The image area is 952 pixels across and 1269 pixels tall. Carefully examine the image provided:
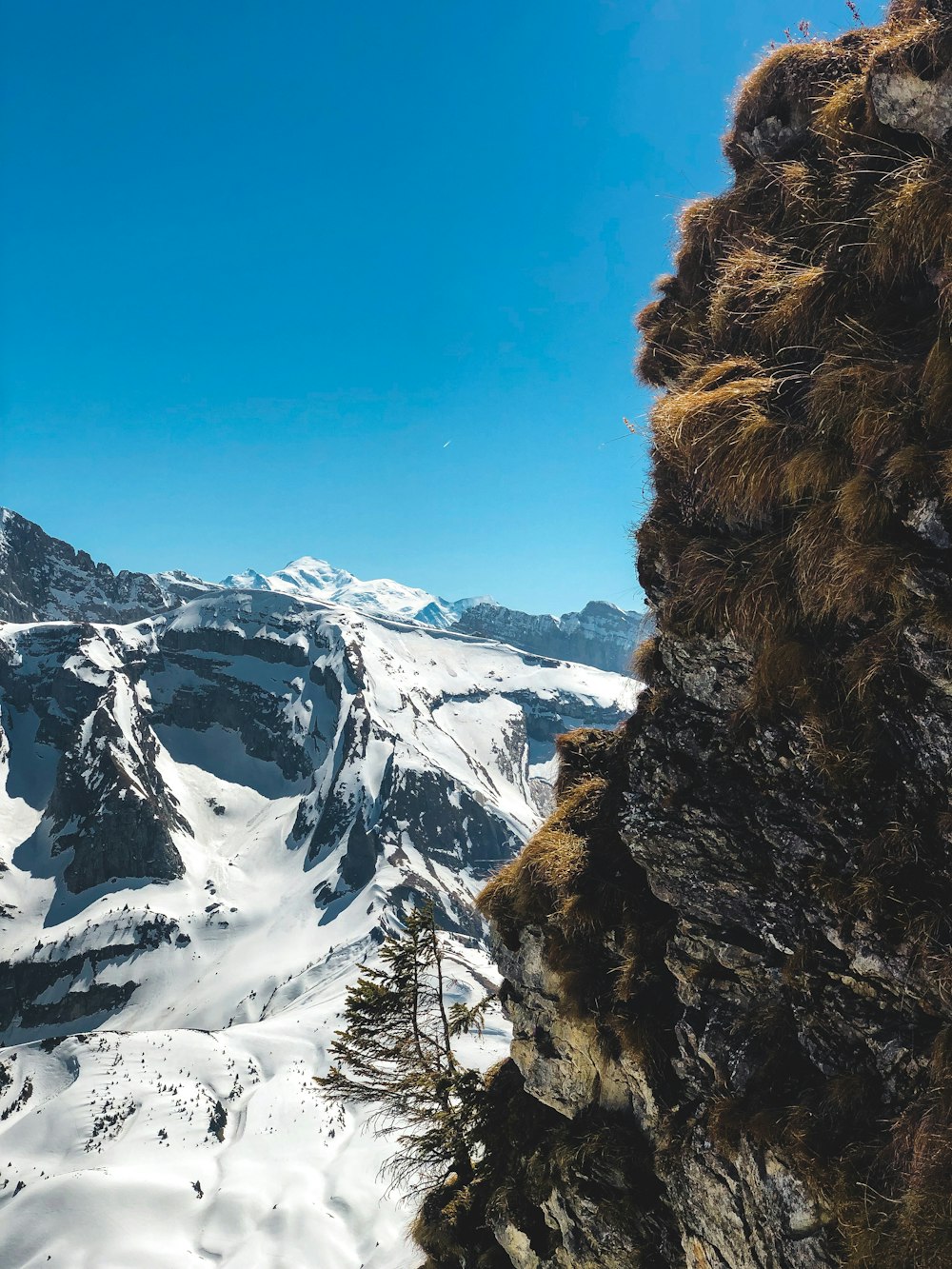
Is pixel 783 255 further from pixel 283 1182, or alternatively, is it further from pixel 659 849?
pixel 283 1182

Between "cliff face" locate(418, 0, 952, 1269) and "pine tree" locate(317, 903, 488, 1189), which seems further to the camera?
"pine tree" locate(317, 903, 488, 1189)

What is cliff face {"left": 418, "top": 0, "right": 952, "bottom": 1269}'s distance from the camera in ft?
21.5

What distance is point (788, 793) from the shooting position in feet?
26.4

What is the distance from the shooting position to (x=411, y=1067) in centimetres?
1445

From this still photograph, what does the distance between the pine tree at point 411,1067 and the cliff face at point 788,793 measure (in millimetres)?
2050

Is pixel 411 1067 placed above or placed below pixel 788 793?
below

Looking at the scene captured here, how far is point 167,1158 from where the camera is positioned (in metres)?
117

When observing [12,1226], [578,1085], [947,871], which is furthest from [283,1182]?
[947,871]

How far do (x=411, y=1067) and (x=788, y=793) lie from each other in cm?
1108

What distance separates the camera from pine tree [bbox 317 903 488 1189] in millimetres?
13406

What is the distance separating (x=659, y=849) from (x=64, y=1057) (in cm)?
19817

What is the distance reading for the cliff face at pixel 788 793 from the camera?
6562 mm

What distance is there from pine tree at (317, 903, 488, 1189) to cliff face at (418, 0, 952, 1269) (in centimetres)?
205

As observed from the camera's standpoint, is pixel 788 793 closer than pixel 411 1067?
Yes
